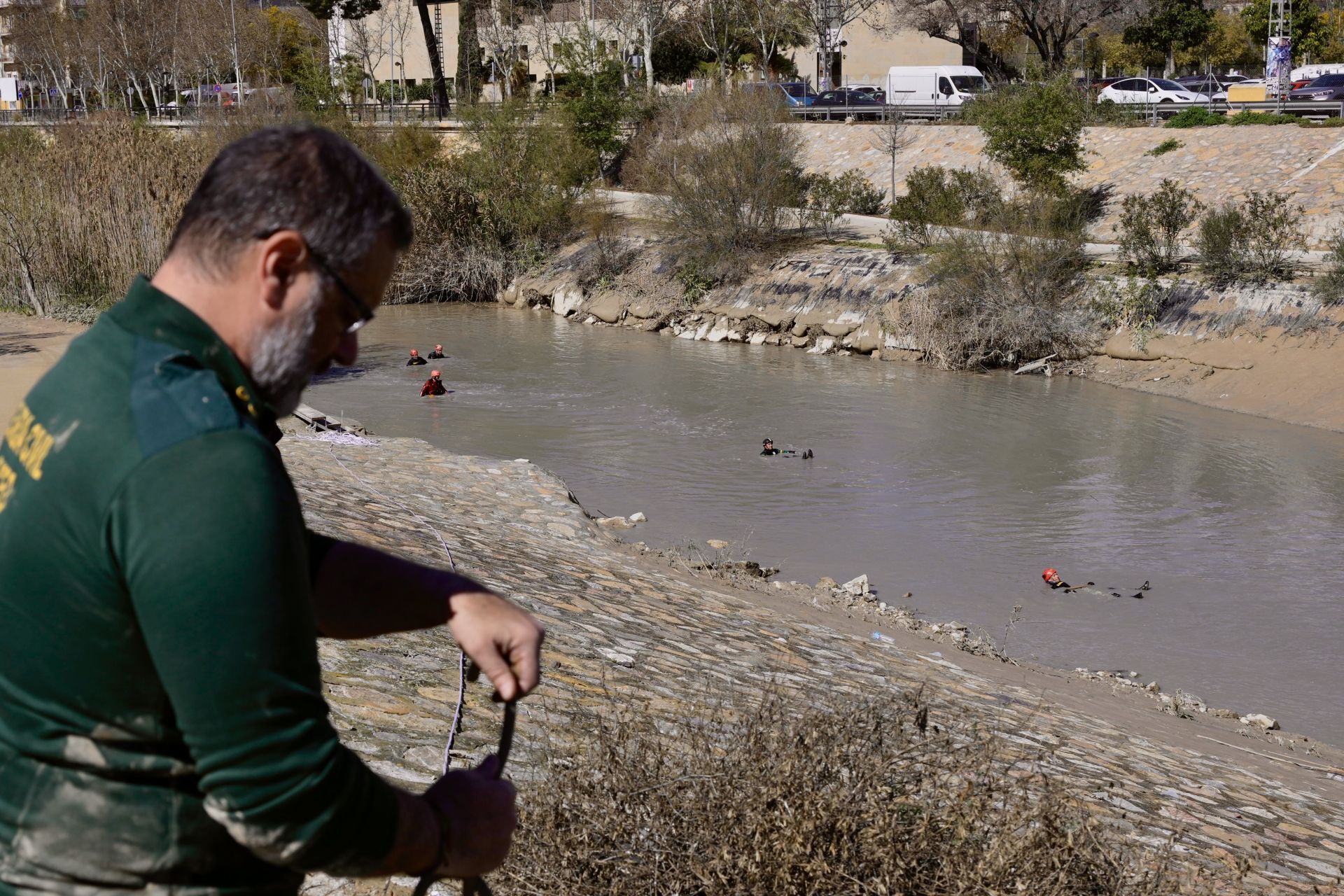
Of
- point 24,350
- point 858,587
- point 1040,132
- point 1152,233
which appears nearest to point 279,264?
point 858,587

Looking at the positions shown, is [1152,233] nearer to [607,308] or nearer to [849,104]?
[607,308]

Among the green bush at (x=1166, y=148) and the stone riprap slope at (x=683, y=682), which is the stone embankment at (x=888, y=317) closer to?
the green bush at (x=1166, y=148)

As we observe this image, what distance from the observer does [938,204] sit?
97.3ft

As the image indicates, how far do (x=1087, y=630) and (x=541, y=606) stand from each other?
21.3 feet

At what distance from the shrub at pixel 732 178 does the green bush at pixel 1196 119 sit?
11.1 m

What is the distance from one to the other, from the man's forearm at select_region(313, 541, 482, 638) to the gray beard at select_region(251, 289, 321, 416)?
1.26 ft

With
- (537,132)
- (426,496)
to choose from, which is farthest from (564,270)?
(426,496)

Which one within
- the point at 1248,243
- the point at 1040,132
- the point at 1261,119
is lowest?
the point at 1248,243

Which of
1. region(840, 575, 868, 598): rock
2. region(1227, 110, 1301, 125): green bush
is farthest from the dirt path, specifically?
region(1227, 110, 1301, 125): green bush

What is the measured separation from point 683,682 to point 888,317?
74.2 feet

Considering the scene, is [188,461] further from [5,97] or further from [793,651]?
[5,97]

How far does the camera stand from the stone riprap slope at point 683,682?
5.01 metres

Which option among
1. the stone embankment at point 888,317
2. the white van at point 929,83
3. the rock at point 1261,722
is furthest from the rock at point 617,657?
the white van at point 929,83

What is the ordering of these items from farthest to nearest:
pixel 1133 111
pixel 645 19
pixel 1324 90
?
pixel 645 19
pixel 1324 90
pixel 1133 111
